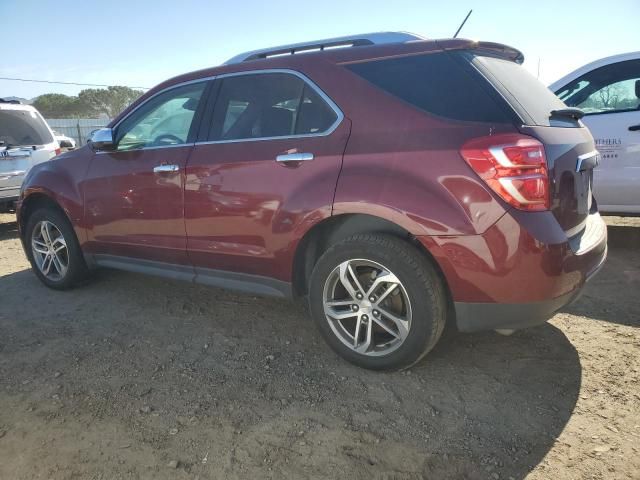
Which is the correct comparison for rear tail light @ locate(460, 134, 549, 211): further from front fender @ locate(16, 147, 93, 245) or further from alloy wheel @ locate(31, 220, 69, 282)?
alloy wheel @ locate(31, 220, 69, 282)

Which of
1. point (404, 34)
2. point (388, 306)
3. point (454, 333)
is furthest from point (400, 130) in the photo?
point (454, 333)

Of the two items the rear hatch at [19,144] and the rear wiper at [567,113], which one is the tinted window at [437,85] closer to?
the rear wiper at [567,113]

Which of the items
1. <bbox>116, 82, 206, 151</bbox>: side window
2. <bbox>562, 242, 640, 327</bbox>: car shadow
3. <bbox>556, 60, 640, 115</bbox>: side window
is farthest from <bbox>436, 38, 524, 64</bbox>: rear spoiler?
<bbox>556, 60, 640, 115</bbox>: side window

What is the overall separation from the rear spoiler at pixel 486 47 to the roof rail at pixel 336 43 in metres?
0.29

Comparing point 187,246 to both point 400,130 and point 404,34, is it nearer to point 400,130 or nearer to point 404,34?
point 400,130

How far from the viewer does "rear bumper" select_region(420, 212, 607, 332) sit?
229cm

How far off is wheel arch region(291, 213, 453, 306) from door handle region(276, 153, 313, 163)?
1.19ft

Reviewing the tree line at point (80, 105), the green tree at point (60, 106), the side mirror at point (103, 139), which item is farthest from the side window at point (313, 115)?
the green tree at point (60, 106)

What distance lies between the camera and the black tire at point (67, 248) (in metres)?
4.27

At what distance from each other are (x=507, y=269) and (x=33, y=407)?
98.1 inches

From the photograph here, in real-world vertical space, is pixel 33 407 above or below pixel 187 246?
below

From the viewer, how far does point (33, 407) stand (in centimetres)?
262

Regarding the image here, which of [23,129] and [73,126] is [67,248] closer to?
[23,129]

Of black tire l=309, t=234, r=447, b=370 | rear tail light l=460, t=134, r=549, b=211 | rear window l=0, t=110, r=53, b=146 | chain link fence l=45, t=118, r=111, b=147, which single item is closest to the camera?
rear tail light l=460, t=134, r=549, b=211
